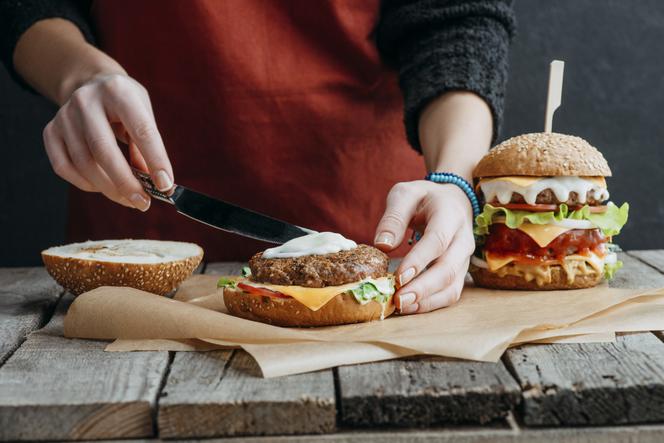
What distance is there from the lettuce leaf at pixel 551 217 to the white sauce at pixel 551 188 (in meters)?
0.03

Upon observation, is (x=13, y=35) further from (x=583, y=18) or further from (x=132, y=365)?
(x=583, y=18)

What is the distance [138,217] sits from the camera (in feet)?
9.55

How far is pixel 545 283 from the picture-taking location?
2.19 metres

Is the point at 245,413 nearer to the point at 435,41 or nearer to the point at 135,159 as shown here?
the point at 135,159

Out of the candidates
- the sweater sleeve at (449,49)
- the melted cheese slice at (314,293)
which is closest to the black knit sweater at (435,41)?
the sweater sleeve at (449,49)

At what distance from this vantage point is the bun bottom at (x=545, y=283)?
219 centimetres

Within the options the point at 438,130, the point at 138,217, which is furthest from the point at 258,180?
the point at 438,130

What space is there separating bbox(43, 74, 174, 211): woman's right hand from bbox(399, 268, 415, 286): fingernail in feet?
2.11

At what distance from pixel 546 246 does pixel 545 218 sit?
9cm

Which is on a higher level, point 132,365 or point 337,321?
point 337,321

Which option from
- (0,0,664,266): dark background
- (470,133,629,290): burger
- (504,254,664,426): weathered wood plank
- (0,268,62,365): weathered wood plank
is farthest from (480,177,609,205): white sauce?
(0,0,664,266): dark background

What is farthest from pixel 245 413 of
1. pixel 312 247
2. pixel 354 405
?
pixel 312 247

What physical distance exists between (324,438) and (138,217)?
178 cm

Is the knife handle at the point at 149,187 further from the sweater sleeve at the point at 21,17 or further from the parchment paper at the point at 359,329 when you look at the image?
the sweater sleeve at the point at 21,17
